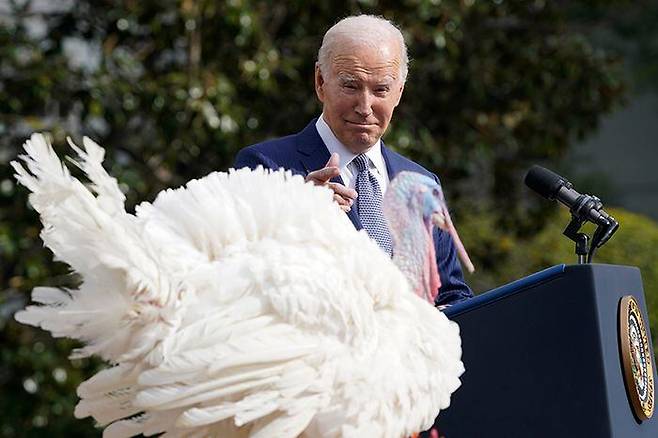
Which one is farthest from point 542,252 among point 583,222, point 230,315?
point 230,315

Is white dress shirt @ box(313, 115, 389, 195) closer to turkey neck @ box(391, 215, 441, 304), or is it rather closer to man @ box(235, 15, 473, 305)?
man @ box(235, 15, 473, 305)

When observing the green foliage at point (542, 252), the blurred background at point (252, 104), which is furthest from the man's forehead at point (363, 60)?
the green foliage at point (542, 252)

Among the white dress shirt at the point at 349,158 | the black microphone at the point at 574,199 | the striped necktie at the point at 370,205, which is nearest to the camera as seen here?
the black microphone at the point at 574,199

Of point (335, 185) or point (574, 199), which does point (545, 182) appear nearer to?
point (574, 199)

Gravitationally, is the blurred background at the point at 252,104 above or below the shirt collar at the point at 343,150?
above

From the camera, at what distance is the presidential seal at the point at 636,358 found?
327 cm

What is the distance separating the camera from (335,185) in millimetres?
3285

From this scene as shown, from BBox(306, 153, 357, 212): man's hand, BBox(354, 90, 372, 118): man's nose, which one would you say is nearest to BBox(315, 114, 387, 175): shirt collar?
BBox(354, 90, 372, 118): man's nose

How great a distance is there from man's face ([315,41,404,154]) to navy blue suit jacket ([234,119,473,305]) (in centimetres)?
11

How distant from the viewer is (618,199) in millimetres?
14523

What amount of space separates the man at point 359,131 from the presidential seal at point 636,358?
1.85ft

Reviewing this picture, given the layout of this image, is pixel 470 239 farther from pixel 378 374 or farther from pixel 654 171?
pixel 654 171

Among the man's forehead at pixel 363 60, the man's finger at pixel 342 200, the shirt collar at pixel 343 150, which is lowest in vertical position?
the man's finger at pixel 342 200

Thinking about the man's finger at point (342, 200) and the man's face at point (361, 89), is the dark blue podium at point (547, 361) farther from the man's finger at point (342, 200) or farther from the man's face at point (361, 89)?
the man's face at point (361, 89)
